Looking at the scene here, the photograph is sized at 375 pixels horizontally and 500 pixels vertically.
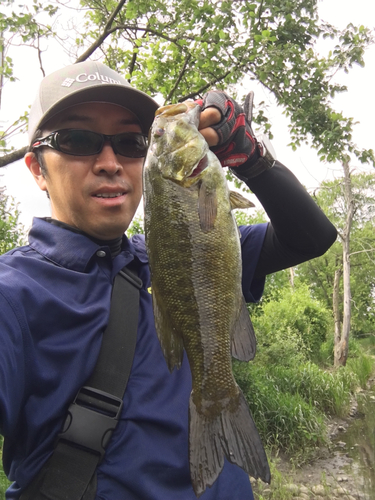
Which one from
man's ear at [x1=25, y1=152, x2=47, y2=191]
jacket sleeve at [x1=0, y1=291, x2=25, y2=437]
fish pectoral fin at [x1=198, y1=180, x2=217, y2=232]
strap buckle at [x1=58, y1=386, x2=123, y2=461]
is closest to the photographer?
jacket sleeve at [x1=0, y1=291, x2=25, y2=437]

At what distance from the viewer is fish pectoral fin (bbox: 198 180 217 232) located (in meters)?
1.67

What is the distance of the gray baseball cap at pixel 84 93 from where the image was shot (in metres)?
1.93

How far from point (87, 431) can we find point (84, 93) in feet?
5.20

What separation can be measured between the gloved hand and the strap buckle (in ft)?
4.24

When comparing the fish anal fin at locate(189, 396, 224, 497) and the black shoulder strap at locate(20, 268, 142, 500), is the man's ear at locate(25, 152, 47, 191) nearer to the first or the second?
the black shoulder strap at locate(20, 268, 142, 500)

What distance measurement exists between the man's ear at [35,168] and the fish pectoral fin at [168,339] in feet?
3.22

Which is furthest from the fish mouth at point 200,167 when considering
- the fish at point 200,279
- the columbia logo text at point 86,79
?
the columbia logo text at point 86,79

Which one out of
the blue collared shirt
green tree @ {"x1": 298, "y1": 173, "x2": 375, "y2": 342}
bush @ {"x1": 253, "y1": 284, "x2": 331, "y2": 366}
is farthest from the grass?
green tree @ {"x1": 298, "y1": 173, "x2": 375, "y2": 342}

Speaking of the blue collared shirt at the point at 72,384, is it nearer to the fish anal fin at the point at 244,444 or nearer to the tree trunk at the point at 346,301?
the fish anal fin at the point at 244,444

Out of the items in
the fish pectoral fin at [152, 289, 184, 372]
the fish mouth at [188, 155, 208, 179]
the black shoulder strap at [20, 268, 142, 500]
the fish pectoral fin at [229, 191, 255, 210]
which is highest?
the fish mouth at [188, 155, 208, 179]

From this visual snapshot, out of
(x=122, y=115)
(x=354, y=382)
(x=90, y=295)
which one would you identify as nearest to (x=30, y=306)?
(x=90, y=295)

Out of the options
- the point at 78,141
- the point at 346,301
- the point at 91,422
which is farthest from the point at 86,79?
the point at 346,301

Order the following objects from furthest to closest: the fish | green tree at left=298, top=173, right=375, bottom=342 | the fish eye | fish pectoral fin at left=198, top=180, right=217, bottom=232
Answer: green tree at left=298, top=173, right=375, bottom=342 < the fish eye < fish pectoral fin at left=198, top=180, right=217, bottom=232 < the fish

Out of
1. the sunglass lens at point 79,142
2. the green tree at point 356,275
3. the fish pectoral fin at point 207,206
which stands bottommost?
the fish pectoral fin at point 207,206
